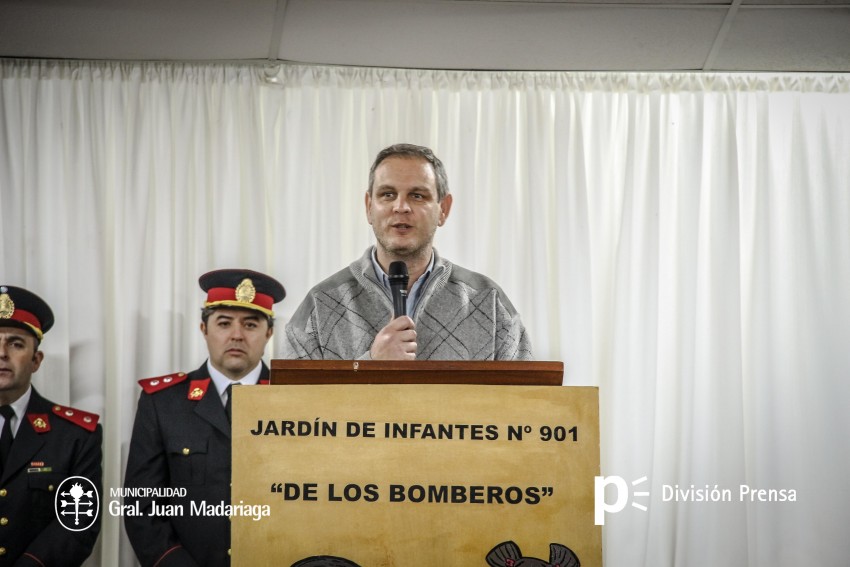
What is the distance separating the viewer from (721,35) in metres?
4.15

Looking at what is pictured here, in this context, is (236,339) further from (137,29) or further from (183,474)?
(137,29)

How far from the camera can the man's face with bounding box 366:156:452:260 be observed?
3562 mm

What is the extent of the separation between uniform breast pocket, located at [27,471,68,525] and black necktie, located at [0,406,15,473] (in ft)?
0.39

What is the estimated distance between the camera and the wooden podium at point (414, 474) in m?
1.92

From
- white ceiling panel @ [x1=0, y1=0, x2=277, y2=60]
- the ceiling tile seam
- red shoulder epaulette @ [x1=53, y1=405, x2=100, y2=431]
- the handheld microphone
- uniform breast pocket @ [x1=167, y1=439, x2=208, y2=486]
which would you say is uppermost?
the ceiling tile seam

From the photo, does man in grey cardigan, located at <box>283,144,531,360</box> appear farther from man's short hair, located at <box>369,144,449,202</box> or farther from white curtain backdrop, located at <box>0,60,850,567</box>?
white curtain backdrop, located at <box>0,60,850,567</box>

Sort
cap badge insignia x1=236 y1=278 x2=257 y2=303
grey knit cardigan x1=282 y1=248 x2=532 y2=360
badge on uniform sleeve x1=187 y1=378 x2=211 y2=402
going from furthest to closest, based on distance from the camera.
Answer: cap badge insignia x1=236 y1=278 x2=257 y2=303 → badge on uniform sleeve x1=187 y1=378 x2=211 y2=402 → grey knit cardigan x1=282 y1=248 x2=532 y2=360

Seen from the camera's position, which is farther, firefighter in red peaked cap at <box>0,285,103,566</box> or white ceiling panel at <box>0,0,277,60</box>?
white ceiling panel at <box>0,0,277,60</box>

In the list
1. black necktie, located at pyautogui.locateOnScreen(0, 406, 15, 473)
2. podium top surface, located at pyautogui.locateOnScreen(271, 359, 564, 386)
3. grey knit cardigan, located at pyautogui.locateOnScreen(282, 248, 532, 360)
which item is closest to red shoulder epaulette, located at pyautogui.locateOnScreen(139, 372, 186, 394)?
black necktie, located at pyautogui.locateOnScreen(0, 406, 15, 473)

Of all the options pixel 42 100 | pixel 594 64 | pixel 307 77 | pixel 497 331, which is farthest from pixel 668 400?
pixel 42 100

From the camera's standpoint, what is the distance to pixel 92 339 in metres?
4.19

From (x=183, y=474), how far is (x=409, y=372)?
200 cm

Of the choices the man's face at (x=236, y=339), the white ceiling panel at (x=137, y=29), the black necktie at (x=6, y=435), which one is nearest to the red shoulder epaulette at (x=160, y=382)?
the man's face at (x=236, y=339)

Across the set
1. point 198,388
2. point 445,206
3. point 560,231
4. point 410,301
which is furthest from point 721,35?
point 198,388
